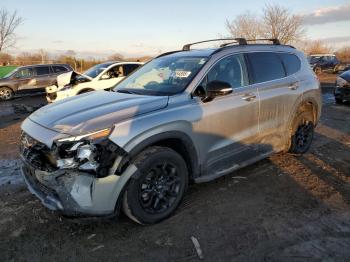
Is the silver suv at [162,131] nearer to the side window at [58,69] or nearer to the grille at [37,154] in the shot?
the grille at [37,154]

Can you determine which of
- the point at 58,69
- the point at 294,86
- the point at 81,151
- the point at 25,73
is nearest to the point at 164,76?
the point at 81,151

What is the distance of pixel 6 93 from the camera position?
17.4 meters

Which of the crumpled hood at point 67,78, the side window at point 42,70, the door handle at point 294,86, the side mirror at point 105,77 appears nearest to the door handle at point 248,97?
the door handle at point 294,86

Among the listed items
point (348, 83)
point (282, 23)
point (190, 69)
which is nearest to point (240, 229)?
point (190, 69)

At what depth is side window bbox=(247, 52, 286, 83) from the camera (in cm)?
487

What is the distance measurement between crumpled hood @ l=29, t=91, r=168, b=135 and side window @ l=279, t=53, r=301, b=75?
2558 millimetres

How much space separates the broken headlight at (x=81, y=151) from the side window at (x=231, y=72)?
162cm

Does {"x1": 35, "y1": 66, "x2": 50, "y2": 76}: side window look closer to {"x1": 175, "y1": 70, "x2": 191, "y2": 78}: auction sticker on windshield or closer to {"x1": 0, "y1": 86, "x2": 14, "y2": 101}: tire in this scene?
{"x1": 0, "y1": 86, "x2": 14, "y2": 101}: tire

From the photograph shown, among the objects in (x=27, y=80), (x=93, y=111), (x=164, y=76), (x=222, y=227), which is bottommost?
(x=222, y=227)

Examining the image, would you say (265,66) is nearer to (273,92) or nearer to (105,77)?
(273,92)

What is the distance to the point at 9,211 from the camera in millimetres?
4125

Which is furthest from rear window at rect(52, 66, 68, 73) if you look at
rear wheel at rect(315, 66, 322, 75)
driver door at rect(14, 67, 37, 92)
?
rear wheel at rect(315, 66, 322, 75)

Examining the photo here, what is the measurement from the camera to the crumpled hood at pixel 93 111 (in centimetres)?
334

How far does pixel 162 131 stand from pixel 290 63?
3050mm
